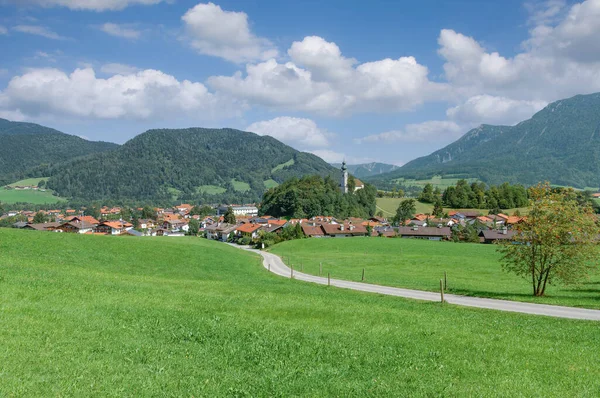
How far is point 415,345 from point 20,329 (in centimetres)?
1108

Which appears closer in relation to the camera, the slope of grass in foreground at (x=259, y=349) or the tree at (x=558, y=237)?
the slope of grass in foreground at (x=259, y=349)

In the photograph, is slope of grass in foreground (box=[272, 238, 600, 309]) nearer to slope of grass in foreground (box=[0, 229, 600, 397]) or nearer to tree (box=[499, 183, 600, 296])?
tree (box=[499, 183, 600, 296])

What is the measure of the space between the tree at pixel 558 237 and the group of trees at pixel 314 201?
→ 13543 cm

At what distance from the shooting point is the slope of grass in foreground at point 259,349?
9.23 metres

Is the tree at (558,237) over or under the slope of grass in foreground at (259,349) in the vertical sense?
over

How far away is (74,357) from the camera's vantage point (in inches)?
399

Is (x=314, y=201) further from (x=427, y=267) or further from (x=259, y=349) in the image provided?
(x=259, y=349)

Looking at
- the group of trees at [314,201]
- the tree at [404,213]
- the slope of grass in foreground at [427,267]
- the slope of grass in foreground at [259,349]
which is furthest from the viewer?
the tree at [404,213]

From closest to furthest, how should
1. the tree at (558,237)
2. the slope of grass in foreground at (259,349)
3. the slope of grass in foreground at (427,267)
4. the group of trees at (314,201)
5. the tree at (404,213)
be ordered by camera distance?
the slope of grass in foreground at (259,349) → the tree at (558,237) → the slope of grass in foreground at (427,267) → the group of trees at (314,201) → the tree at (404,213)

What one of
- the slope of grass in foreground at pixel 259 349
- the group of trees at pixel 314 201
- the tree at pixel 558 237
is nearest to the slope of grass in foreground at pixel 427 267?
the tree at pixel 558 237

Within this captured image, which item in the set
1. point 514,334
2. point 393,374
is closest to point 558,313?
point 514,334

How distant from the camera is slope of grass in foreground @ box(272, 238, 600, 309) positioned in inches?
1334

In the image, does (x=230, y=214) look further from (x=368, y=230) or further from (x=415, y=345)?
(x=415, y=345)

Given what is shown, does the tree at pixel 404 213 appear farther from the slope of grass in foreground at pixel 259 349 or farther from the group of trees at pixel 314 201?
the slope of grass in foreground at pixel 259 349
